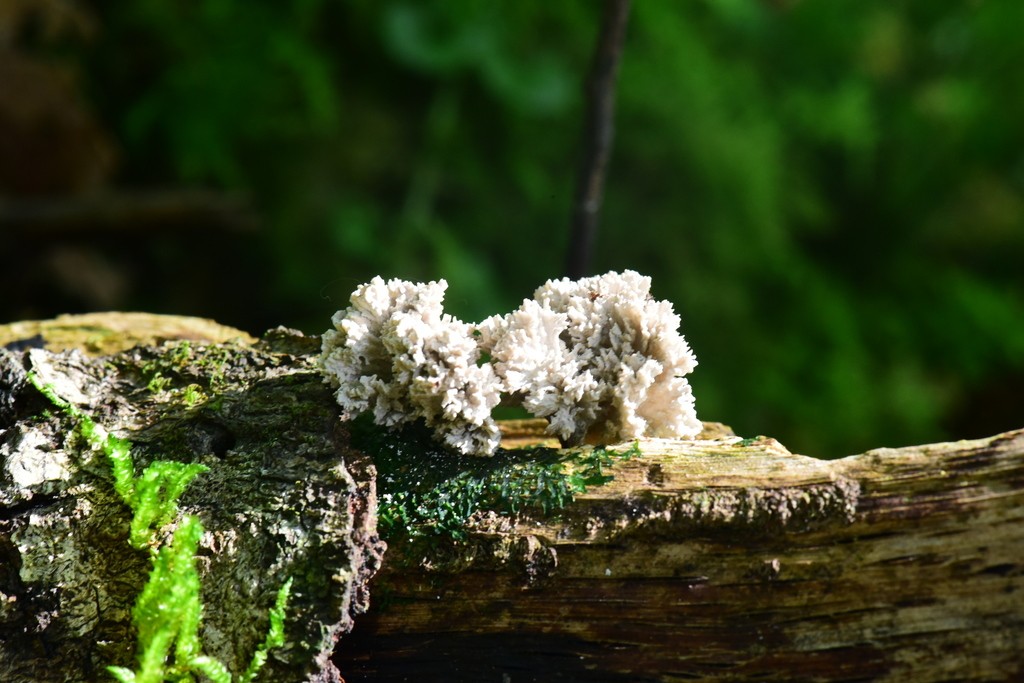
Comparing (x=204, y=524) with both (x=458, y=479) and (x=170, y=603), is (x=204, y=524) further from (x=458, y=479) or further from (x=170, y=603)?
(x=458, y=479)

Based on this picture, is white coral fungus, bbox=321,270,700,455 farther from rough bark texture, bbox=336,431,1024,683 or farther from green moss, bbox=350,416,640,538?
rough bark texture, bbox=336,431,1024,683

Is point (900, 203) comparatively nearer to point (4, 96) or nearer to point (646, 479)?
point (646, 479)

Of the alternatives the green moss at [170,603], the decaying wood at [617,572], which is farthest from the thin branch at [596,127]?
→ the green moss at [170,603]

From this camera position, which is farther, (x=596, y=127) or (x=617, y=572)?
(x=596, y=127)

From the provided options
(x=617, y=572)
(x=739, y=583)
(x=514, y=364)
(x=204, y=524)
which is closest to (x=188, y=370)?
(x=204, y=524)

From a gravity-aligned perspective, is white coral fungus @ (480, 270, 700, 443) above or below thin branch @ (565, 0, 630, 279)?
below

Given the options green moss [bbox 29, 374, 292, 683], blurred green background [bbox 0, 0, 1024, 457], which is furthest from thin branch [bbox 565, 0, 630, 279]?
green moss [bbox 29, 374, 292, 683]

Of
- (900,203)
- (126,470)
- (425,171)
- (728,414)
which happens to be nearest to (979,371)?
(900,203)

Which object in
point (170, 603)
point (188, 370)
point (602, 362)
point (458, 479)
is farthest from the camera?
point (188, 370)
